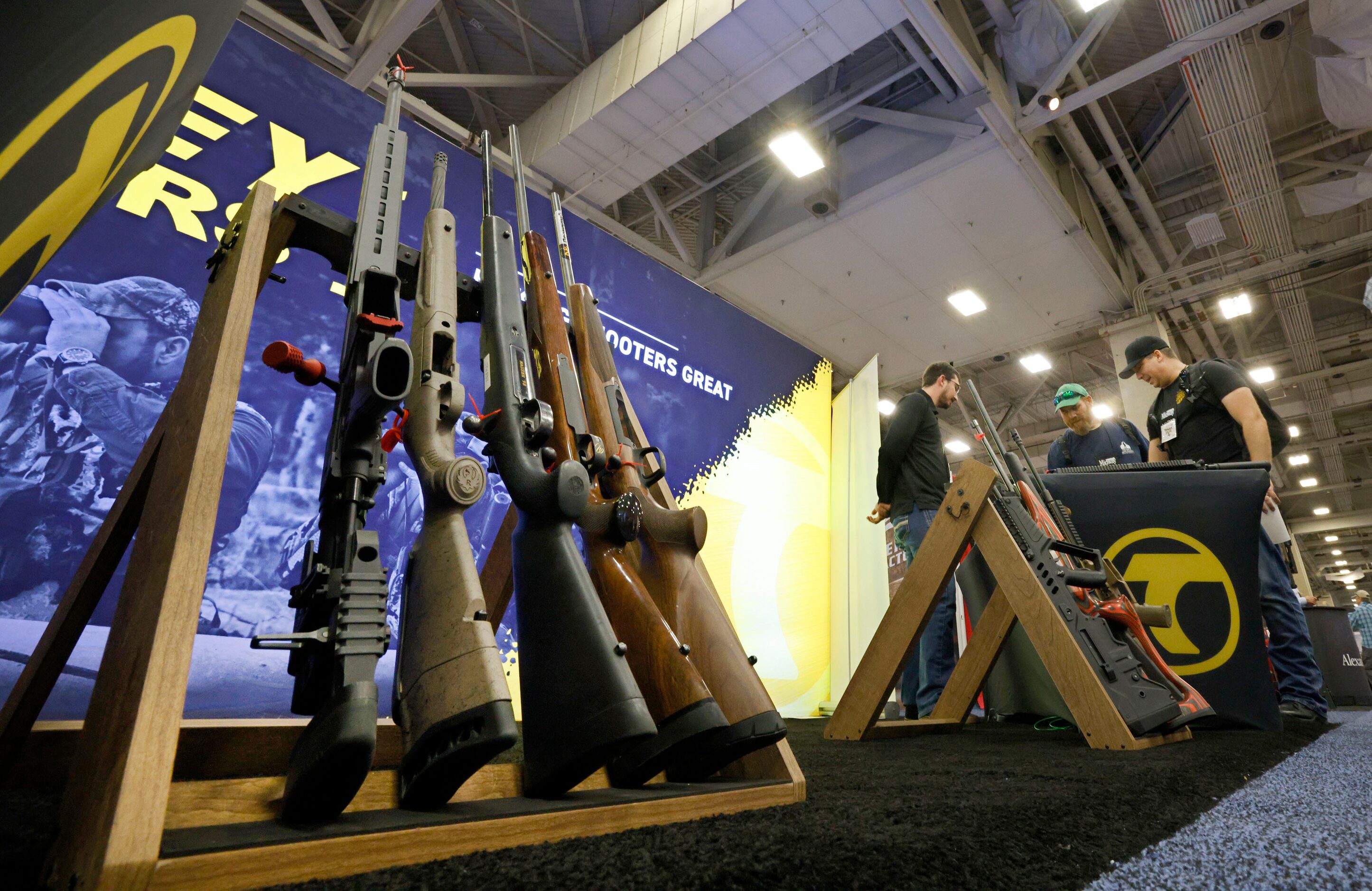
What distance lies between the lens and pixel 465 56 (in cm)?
454

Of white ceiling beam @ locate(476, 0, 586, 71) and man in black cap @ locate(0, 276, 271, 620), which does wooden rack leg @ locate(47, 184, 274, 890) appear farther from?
white ceiling beam @ locate(476, 0, 586, 71)

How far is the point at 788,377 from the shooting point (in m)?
3.90

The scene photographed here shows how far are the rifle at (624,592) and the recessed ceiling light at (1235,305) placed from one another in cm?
712

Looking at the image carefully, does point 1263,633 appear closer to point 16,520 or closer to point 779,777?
point 779,777

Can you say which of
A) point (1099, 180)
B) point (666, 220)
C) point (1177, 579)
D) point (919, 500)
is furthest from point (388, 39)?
point (1099, 180)

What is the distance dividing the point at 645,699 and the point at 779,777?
0.65ft

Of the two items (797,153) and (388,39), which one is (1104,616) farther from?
(388,39)

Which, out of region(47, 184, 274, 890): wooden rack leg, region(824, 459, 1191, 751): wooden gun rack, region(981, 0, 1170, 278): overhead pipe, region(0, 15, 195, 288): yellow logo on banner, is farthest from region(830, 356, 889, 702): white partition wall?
region(0, 15, 195, 288): yellow logo on banner

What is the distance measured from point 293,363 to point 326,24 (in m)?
3.62

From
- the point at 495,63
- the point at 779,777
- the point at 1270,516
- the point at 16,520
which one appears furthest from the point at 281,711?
the point at 495,63

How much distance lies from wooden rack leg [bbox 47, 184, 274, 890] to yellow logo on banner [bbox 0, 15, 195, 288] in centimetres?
16

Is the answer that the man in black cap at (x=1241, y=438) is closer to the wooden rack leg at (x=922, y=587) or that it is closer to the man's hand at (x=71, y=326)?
the wooden rack leg at (x=922, y=587)

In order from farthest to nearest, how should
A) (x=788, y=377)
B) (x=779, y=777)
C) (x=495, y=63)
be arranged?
(x=495, y=63), (x=788, y=377), (x=779, y=777)

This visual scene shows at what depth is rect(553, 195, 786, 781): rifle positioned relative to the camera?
2.91 feet
